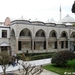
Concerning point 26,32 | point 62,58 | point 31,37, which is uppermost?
point 26,32

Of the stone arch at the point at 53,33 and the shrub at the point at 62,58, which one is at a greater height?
the stone arch at the point at 53,33

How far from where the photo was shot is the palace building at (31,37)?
3167 centimetres

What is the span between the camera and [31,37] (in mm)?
33000

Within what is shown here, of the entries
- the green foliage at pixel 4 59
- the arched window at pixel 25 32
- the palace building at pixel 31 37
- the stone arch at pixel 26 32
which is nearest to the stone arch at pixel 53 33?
the palace building at pixel 31 37

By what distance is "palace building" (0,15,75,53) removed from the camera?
31.7 metres

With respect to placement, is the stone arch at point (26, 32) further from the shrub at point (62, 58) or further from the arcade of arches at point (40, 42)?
the shrub at point (62, 58)

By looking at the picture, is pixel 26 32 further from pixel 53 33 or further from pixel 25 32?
pixel 53 33

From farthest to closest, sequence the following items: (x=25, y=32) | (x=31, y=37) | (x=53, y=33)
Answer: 1. (x=53, y=33)
2. (x=25, y=32)
3. (x=31, y=37)

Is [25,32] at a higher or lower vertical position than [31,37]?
higher

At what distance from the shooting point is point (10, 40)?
33344mm

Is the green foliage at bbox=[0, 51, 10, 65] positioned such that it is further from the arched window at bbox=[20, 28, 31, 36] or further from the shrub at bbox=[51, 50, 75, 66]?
the arched window at bbox=[20, 28, 31, 36]

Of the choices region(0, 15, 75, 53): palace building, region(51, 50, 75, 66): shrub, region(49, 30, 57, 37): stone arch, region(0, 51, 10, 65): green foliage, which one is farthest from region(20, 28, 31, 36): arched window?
region(0, 51, 10, 65): green foliage

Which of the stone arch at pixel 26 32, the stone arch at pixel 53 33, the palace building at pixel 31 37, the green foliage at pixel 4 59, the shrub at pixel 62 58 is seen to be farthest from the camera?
the stone arch at pixel 53 33

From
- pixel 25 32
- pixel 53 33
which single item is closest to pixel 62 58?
pixel 25 32
